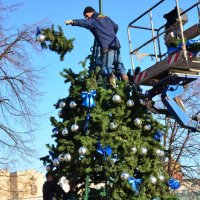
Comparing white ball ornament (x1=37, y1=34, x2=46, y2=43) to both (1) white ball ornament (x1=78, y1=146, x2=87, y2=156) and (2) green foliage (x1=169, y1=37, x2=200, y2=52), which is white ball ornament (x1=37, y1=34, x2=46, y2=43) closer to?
(1) white ball ornament (x1=78, y1=146, x2=87, y2=156)

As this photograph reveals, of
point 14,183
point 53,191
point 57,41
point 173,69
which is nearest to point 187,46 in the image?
point 173,69

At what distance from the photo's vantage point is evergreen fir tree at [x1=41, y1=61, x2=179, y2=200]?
752 centimetres

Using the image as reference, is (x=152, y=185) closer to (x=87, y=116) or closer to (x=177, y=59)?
(x=87, y=116)

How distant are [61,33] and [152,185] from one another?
126 inches

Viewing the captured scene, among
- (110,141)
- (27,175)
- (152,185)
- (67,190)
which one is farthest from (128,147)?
(27,175)

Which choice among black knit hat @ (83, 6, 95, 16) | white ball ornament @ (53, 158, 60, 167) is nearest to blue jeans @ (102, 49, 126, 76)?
black knit hat @ (83, 6, 95, 16)

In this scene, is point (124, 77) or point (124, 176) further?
point (124, 77)

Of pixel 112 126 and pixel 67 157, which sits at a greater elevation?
pixel 112 126

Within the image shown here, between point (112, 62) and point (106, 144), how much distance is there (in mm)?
1812

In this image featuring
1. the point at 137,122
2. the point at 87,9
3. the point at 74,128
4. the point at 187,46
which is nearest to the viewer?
the point at 187,46

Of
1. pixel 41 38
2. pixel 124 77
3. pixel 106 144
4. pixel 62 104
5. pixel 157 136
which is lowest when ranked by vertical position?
pixel 106 144

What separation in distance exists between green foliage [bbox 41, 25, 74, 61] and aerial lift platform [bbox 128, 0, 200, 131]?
4.52 feet

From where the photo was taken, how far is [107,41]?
8.49 metres

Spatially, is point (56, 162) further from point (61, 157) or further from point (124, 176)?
point (124, 176)
